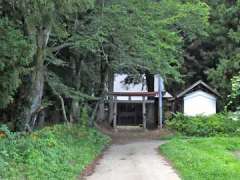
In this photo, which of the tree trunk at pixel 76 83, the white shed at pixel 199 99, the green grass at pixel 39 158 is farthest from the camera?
the white shed at pixel 199 99

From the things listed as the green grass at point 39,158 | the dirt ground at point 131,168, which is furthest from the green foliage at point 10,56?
the dirt ground at point 131,168

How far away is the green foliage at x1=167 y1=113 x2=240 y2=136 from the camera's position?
1423 inches

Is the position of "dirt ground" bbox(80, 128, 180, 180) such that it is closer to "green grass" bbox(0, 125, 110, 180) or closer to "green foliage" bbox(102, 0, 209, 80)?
"green grass" bbox(0, 125, 110, 180)

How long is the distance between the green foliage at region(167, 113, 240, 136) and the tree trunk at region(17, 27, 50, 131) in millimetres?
16738

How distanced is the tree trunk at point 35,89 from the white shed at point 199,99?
79.1 ft

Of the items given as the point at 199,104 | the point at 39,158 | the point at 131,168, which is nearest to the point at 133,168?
the point at 131,168

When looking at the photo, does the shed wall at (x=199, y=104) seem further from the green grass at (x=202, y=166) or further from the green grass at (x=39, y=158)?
the green grass at (x=39, y=158)

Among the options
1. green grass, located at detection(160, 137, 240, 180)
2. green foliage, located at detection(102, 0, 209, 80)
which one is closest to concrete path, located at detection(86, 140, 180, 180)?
green grass, located at detection(160, 137, 240, 180)

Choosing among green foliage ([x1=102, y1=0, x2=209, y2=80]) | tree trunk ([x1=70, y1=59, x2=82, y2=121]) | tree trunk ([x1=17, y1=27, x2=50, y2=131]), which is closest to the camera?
tree trunk ([x1=17, y1=27, x2=50, y2=131])

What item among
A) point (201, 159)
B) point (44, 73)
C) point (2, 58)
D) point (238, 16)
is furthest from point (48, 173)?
point (238, 16)

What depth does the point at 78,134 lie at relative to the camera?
84.5ft

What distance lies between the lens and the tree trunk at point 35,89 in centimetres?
2197

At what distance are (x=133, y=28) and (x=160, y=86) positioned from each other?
19.4 metres

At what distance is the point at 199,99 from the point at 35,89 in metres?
25.0
